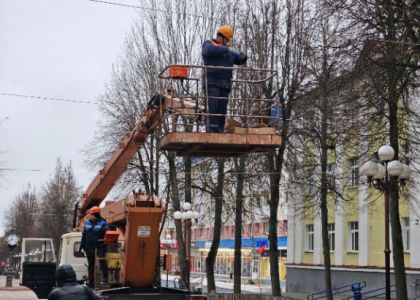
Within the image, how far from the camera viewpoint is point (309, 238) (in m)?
46.0

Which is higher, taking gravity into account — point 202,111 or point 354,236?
point 202,111

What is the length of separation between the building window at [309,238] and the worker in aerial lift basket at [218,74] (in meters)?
33.8

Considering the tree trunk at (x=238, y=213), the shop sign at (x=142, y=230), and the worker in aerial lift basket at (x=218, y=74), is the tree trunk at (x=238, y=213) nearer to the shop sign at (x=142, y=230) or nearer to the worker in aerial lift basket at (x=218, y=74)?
the shop sign at (x=142, y=230)

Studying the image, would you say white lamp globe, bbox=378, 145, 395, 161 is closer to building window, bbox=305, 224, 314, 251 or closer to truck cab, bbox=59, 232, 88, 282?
truck cab, bbox=59, 232, 88, 282

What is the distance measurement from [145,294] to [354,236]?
1102 inches

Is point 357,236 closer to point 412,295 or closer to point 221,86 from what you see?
point 412,295

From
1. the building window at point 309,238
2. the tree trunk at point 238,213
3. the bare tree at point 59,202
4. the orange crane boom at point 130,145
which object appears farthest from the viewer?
the bare tree at point 59,202

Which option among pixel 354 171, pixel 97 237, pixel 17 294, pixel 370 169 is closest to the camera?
pixel 97 237

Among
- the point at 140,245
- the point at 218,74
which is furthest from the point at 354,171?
the point at 218,74

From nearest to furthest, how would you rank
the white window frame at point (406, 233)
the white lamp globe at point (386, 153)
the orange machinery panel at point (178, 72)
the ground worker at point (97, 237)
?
the orange machinery panel at point (178, 72), the ground worker at point (97, 237), the white lamp globe at point (386, 153), the white window frame at point (406, 233)

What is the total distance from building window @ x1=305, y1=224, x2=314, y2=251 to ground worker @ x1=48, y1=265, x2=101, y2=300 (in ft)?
125

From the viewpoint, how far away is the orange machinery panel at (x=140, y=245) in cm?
1424

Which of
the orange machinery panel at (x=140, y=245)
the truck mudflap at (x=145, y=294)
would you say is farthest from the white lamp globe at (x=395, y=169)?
the orange machinery panel at (x=140, y=245)

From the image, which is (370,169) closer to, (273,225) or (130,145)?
(130,145)
